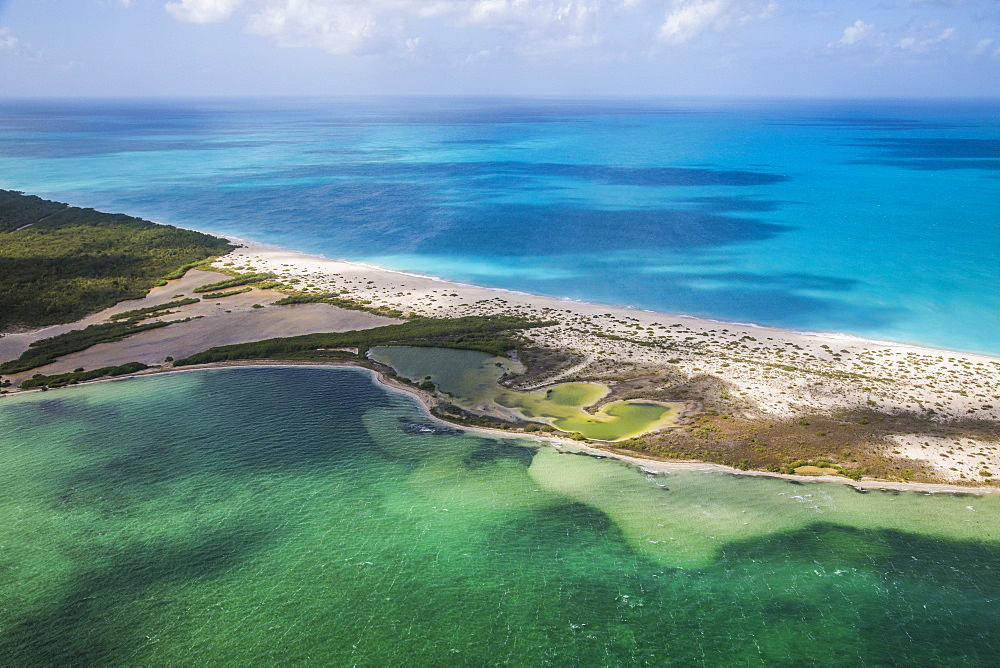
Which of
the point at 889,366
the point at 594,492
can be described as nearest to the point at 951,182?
the point at 889,366

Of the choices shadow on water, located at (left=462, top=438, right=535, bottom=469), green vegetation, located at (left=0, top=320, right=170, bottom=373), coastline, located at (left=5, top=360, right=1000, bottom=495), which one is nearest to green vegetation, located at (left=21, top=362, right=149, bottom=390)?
coastline, located at (left=5, top=360, right=1000, bottom=495)

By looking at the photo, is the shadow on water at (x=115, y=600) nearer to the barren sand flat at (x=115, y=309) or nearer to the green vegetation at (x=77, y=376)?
the green vegetation at (x=77, y=376)

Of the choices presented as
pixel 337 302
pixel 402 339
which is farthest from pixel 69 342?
pixel 402 339

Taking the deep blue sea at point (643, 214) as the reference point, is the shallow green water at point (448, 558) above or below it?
below

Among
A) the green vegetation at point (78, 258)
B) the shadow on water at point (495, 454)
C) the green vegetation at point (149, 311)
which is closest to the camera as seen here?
the shadow on water at point (495, 454)

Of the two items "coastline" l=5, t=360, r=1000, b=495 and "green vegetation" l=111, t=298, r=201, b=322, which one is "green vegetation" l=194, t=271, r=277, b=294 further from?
"coastline" l=5, t=360, r=1000, b=495

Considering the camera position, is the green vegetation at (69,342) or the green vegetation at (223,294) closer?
the green vegetation at (69,342)

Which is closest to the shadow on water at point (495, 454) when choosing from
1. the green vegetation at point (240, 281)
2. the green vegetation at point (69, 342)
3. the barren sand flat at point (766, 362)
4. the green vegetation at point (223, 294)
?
the barren sand flat at point (766, 362)

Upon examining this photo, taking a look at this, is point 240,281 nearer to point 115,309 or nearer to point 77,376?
point 115,309
